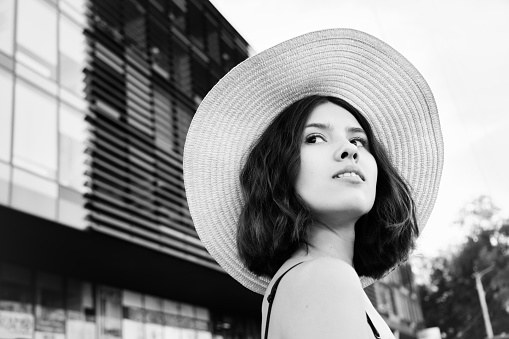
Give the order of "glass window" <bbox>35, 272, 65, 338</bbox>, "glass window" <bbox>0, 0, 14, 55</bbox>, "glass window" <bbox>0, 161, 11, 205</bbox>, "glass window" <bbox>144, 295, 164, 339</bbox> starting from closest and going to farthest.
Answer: "glass window" <bbox>0, 161, 11, 205</bbox> → "glass window" <bbox>0, 0, 14, 55</bbox> → "glass window" <bbox>35, 272, 65, 338</bbox> → "glass window" <bbox>144, 295, 164, 339</bbox>

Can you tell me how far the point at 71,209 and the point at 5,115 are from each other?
1.86m

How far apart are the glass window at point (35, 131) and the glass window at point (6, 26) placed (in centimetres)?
59

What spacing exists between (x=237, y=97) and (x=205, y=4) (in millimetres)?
16788

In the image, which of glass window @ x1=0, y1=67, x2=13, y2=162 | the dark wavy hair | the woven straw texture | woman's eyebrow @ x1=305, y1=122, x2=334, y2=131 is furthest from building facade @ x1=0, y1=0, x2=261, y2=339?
woman's eyebrow @ x1=305, y1=122, x2=334, y2=131

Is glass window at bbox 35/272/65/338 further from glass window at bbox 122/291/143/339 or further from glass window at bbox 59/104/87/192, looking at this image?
glass window at bbox 59/104/87/192

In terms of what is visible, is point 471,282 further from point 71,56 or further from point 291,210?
point 291,210

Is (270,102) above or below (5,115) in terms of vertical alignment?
below

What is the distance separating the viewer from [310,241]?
4.16ft

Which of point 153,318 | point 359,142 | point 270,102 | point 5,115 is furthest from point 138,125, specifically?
point 359,142

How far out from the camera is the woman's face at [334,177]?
1214 mm

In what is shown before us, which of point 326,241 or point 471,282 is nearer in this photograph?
point 326,241

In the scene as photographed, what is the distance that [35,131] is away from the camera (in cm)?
1052

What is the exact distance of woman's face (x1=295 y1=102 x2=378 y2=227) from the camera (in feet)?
3.98

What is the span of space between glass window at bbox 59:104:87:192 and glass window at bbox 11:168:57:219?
34 cm
